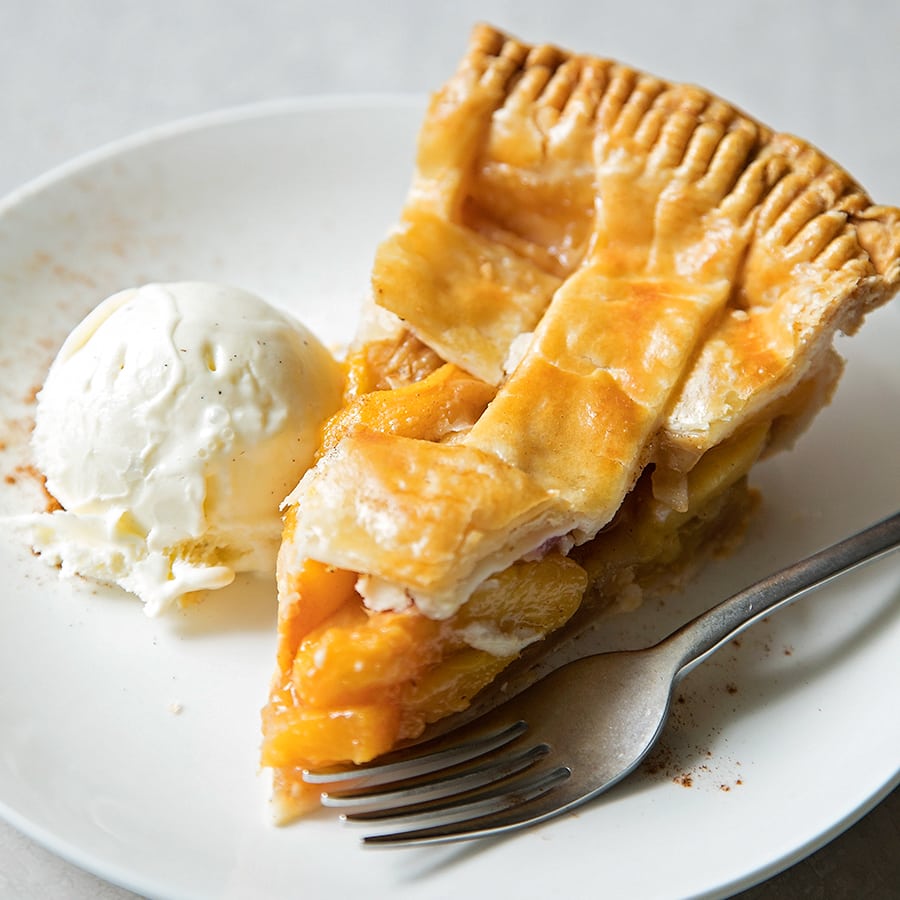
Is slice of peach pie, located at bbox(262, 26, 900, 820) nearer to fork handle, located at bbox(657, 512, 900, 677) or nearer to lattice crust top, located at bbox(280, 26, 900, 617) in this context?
lattice crust top, located at bbox(280, 26, 900, 617)

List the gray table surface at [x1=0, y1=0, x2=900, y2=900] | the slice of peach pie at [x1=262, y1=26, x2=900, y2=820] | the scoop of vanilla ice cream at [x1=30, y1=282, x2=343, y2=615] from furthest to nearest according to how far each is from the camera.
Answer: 1. the gray table surface at [x1=0, y1=0, x2=900, y2=900]
2. the scoop of vanilla ice cream at [x1=30, y1=282, x2=343, y2=615]
3. the slice of peach pie at [x1=262, y1=26, x2=900, y2=820]

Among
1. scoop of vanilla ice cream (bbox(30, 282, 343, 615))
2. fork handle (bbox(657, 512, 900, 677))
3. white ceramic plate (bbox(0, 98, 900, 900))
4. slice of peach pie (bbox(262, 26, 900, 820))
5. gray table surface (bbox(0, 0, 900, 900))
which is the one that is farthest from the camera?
gray table surface (bbox(0, 0, 900, 900))

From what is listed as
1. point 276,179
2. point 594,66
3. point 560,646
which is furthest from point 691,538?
point 276,179

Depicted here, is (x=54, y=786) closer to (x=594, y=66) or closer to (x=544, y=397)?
(x=544, y=397)

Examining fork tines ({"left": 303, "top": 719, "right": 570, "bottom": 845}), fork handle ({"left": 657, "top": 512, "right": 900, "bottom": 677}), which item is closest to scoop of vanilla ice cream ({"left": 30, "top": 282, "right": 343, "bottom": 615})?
fork tines ({"left": 303, "top": 719, "right": 570, "bottom": 845})

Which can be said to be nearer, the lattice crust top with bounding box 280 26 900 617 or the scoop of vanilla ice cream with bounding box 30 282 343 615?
the lattice crust top with bounding box 280 26 900 617

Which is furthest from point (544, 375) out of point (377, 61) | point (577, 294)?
point (377, 61)
